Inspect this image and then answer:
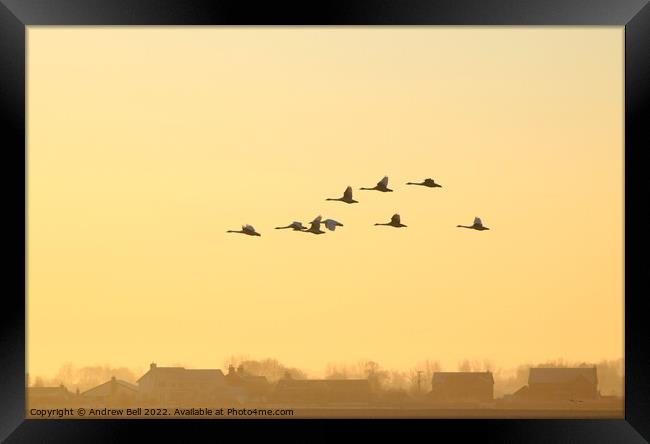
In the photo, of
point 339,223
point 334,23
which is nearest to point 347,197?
point 339,223

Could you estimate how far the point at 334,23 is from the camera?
9.52 meters

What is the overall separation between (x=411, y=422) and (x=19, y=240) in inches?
131

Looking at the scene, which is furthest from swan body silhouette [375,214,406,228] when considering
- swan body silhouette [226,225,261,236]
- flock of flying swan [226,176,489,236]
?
swan body silhouette [226,225,261,236]

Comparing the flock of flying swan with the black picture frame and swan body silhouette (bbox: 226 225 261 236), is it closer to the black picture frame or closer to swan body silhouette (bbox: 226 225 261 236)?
swan body silhouette (bbox: 226 225 261 236)

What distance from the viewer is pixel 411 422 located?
31.4ft

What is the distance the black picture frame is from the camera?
949 centimetres

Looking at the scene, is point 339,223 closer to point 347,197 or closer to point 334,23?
point 347,197

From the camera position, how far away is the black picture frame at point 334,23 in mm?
9492

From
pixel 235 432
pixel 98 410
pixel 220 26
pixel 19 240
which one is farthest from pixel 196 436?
pixel 220 26

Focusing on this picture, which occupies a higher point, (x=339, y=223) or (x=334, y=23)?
(x=334, y=23)

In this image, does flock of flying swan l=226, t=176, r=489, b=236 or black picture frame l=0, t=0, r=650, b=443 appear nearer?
black picture frame l=0, t=0, r=650, b=443

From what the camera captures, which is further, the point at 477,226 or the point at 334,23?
the point at 477,226

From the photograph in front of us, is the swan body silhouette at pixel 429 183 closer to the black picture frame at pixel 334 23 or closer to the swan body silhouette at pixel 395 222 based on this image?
the swan body silhouette at pixel 395 222

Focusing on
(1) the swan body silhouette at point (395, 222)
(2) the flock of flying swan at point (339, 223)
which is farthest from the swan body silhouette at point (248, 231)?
(1) the swan body silhouette at point (395, 222)
